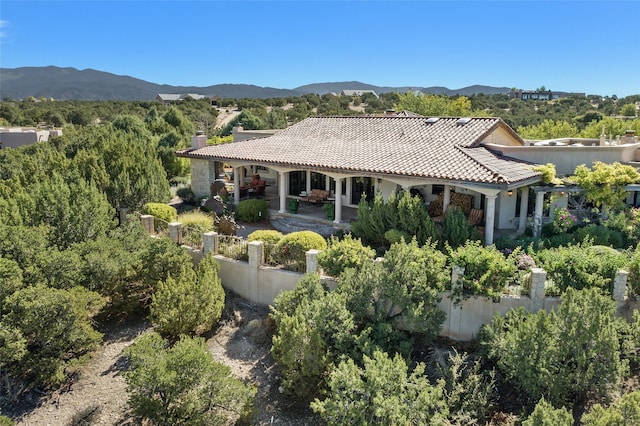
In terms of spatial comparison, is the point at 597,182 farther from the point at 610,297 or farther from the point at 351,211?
the point at 351,211

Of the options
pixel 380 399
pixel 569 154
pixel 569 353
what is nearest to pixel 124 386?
pixel 380 399

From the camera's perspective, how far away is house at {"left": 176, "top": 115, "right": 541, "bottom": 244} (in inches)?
740

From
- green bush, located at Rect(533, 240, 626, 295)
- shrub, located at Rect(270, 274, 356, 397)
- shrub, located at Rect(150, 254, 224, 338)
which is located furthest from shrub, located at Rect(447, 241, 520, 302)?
shrub, located at Rect(150, 254, 224, 338)

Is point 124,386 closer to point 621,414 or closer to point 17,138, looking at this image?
point 621,414

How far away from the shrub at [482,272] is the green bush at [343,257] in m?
2.71

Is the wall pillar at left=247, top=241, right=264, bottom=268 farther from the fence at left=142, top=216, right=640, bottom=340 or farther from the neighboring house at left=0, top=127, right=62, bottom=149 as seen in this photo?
Answer: the neighboring house at left=0, top=127, right=62, bottom=149

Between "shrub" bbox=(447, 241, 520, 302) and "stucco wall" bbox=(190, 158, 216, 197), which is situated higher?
"stucco wall" bbox=(190, 158, 216, 197)

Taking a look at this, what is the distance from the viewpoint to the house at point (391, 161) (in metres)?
18.8

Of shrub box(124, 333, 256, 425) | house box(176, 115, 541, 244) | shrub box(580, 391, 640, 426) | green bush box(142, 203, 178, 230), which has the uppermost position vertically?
house box(176, 115, 541, 244)

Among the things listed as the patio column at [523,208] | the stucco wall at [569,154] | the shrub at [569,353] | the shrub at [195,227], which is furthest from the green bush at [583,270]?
the shrub at [195,227]

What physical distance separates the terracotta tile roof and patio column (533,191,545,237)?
93cm

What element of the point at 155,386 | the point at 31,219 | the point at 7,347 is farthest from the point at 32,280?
the point at 155,386

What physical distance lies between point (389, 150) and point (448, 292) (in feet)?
32.4

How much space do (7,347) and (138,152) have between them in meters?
14.1
